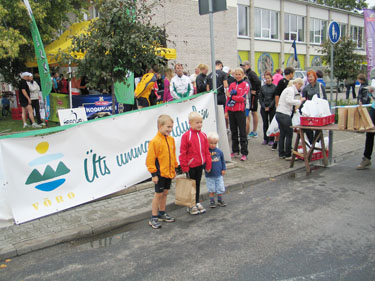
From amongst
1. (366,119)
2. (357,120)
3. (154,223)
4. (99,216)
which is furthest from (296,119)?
(99,216)

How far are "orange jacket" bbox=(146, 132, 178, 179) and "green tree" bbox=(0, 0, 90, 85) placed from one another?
10129mm

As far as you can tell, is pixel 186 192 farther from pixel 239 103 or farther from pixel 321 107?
pixel 321 107

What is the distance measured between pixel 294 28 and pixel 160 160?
108 feet

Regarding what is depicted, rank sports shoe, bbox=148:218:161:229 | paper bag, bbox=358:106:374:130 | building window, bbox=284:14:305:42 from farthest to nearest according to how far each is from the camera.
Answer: building window, bbox=284:14:305:42, paper bag, bbox=358:106:374:130, sports shoe, bbox=148:218:161:229

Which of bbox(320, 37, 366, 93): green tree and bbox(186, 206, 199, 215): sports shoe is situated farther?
bbox(320, 37, 366, 93): green tree

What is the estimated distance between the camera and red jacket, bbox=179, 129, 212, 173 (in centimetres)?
518

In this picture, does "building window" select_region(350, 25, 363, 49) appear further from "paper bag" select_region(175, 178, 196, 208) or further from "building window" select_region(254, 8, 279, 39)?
"paper bag" select_region(175, 178, 196, 208)

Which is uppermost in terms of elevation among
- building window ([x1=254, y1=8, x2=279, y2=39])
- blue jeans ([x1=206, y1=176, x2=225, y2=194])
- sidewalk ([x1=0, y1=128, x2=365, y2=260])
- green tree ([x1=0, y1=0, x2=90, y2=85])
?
building window ([x1=254, y1=8, x2=279, y2=39])

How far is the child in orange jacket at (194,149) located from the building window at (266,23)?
90.0 feet

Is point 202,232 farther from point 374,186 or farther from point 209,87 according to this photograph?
point 209,87

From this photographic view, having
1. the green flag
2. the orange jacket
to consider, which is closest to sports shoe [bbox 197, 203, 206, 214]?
the orange jacket

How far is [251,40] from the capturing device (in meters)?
29.5

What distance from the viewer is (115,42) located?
21.4 ft

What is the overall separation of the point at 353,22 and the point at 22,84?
1568 inches
